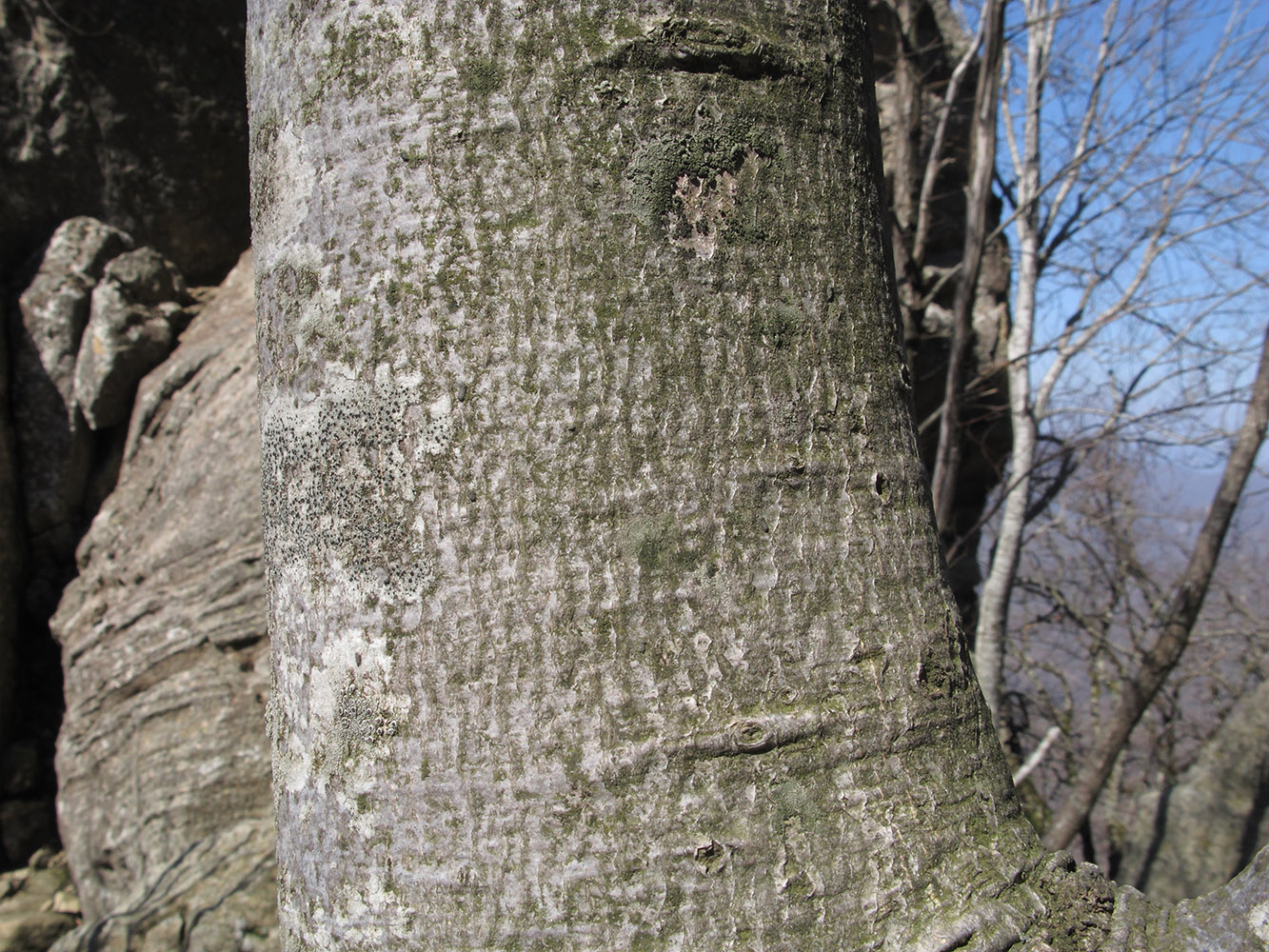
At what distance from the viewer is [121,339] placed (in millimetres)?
3947

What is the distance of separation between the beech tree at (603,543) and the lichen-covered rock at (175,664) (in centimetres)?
248

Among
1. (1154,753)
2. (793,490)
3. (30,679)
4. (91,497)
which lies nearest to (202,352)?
(91,497)

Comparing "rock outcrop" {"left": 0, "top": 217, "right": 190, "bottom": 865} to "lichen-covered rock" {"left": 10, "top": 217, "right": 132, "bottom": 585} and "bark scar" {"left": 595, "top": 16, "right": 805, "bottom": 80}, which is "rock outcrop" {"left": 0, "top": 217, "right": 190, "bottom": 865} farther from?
"bark scar" {"left": 595, "top": 16, "right": 805, "bottom": 80}

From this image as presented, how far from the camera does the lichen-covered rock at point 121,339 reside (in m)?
3.94

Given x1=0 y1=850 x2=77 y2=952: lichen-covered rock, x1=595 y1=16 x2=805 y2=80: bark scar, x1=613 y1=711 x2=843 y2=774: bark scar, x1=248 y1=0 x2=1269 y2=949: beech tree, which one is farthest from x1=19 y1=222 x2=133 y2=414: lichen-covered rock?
x1=613 y1=711 x2=843 y2=774: bark scar

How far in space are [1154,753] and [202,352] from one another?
9.27 meters

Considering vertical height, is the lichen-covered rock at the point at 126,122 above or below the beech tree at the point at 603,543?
above

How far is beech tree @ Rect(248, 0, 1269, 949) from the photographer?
84 cm

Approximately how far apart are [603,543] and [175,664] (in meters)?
3.22

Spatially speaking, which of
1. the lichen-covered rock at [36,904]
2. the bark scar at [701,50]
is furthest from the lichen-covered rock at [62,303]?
the bark scar at [701,50]

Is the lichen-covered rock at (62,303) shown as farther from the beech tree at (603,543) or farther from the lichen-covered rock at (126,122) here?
the beech tree at (603,543)

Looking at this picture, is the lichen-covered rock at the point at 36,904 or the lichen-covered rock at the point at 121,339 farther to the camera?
the lichen-covered rock at the point at 121,339

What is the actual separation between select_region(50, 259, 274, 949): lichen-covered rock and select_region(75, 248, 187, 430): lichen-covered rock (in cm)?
18

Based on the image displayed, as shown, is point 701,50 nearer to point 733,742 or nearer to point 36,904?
point 733,742
